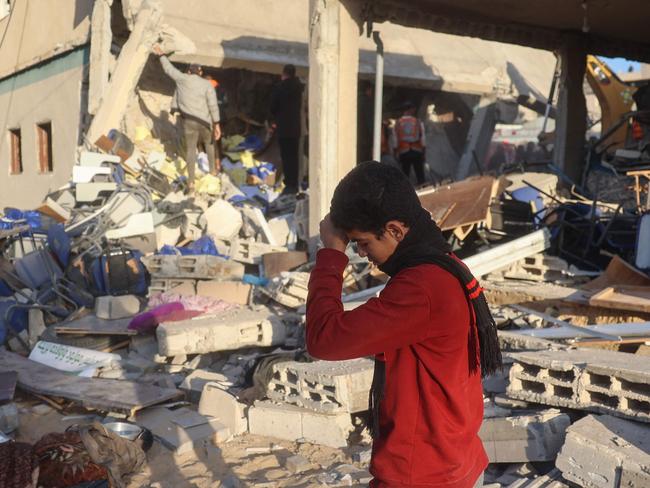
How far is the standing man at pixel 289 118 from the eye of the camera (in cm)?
1035

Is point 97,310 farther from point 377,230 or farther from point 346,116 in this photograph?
point 377,230

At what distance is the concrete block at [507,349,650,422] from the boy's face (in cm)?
231

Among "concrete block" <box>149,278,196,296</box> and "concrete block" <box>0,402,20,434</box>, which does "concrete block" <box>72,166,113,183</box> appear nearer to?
"concrete block" <box>149,278,196,296</box>

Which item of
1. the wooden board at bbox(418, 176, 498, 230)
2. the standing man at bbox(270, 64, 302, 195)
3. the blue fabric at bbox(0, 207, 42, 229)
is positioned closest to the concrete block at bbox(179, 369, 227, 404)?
the wooden board at bbox(418, 176, 498, 230)

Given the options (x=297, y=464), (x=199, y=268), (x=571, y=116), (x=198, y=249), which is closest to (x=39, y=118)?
(x=198, y=249)

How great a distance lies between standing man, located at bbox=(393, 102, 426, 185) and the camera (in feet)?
36.4

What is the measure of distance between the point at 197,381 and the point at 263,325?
739 mm

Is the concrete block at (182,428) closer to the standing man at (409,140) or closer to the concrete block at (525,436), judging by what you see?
the concrete block at (525,436)

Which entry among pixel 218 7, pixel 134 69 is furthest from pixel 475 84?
pixel 134 69

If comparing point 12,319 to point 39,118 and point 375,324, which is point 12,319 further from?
point 39,118

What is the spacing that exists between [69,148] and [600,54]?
922cm

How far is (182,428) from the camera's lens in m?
4.47

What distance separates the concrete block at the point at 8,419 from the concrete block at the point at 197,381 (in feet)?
3.85

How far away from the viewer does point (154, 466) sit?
413 cm
